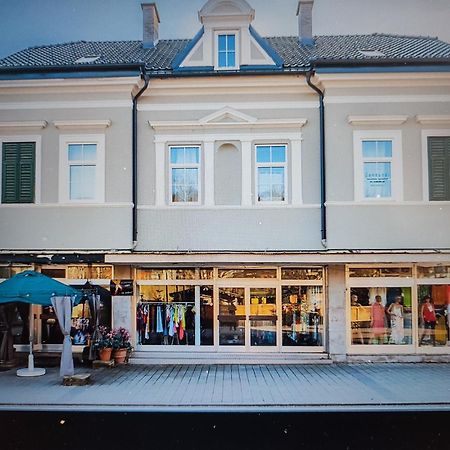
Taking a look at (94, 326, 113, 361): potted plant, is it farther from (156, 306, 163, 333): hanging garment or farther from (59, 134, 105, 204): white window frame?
(59, 134, 105, 204): white window frame

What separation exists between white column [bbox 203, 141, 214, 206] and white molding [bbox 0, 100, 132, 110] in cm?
154

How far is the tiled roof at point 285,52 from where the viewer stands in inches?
391

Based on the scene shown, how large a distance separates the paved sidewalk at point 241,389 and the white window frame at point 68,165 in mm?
2870

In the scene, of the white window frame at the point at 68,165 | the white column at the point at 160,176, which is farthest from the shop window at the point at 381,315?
the white window frame at the point at 68,165

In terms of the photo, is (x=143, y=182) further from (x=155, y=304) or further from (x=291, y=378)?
(x=291, y=378)

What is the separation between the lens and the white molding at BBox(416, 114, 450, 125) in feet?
31.6

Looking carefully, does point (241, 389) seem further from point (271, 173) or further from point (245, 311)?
point (271, 173)

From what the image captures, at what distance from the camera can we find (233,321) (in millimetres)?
10055

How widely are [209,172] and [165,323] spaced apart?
2.75m

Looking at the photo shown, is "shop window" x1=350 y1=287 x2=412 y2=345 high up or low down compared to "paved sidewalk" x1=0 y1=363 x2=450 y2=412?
up

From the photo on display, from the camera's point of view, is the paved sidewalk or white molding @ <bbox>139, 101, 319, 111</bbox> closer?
the paved sidewalk

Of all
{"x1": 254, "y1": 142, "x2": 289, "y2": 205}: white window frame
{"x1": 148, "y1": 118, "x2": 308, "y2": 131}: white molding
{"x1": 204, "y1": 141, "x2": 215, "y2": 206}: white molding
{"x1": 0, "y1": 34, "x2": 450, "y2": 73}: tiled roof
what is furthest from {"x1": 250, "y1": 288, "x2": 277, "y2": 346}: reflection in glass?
{"x1": 0, "y1": 34, "x2": 450, "y2": 73}: tiled roof

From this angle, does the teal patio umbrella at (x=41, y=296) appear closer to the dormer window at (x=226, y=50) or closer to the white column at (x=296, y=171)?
the white column at (x=296, y=171)

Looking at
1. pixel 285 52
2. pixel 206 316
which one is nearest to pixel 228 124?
pixel 285 52
